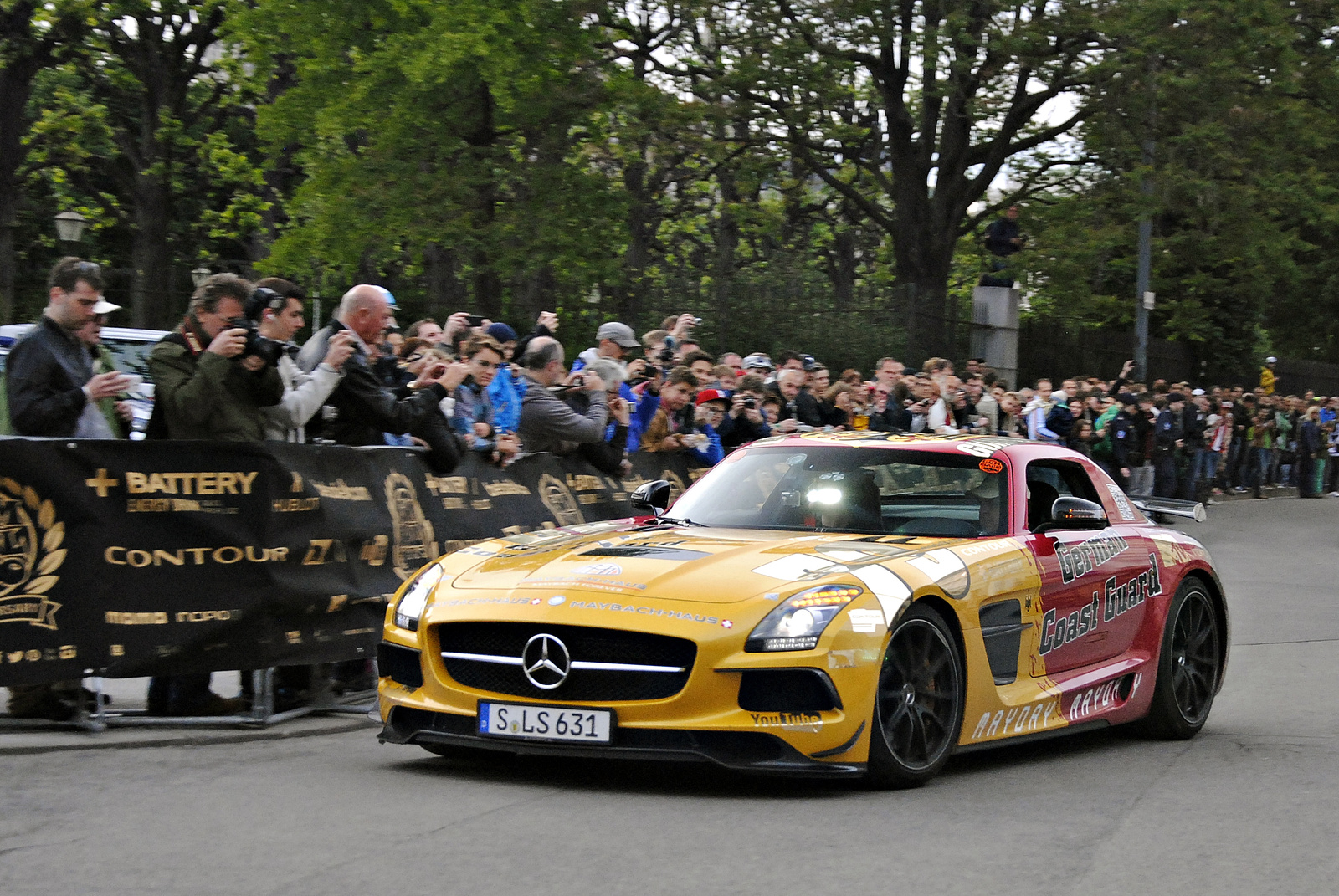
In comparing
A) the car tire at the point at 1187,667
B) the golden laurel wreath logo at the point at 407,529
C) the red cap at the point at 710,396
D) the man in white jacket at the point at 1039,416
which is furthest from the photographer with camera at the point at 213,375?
the man in white jacket at the point at 1039,416

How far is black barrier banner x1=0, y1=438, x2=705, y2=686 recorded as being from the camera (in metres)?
7.75

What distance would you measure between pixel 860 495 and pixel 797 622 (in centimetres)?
172

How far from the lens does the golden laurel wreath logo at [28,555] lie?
7.67 meters

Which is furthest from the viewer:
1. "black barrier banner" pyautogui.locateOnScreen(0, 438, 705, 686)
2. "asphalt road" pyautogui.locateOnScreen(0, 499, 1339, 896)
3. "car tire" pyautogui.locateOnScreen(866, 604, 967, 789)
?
"black barrier banner" pyautogui.locateOnScreen(0, 438, 705, 686)

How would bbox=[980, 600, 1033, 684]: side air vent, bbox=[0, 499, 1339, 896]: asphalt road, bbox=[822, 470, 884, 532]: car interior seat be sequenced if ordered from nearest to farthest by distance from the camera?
bbox=[0, 499, 1339, 896]: asphalt road
bbox=[980, 600, 1033, 684]: side air vent
bbox=[822, 470, 884, 532]: car interior seat

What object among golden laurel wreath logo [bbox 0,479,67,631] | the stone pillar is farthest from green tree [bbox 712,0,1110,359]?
golden laurel wreath logo [bbox 0,479,67,631]

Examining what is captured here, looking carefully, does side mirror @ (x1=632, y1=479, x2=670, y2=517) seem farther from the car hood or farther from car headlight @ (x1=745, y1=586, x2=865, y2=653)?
car headlight @ (x1=745, y1=586, x2=865, y2=653)

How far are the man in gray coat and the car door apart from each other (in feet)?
12.0

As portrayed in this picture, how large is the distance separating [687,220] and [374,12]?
26.1m

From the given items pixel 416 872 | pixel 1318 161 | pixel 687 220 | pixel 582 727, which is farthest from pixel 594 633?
pixel 687 220

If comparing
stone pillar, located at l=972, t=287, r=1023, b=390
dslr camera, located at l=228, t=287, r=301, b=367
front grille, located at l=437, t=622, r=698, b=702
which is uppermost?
stone pillar, located at l=972, t=287, r=1023, b=390

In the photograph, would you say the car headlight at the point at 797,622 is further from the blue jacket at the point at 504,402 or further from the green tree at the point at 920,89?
the green tree at the point at 920,89

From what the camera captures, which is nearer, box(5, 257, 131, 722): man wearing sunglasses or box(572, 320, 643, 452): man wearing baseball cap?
box(5, 257, 131, 722): man wearing sunglasses

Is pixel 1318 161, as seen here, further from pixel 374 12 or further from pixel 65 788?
pixel 65 788
